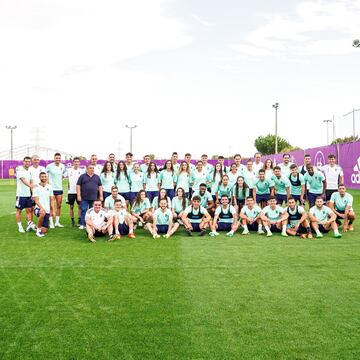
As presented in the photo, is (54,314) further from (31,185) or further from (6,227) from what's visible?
(6,227)

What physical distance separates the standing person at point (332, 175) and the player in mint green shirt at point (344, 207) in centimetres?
82

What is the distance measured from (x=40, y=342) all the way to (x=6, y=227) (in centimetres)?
737

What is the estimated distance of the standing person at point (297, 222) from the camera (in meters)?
8.70

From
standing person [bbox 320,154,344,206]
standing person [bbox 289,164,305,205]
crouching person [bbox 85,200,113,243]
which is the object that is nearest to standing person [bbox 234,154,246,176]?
standing person [bbox 289,164,305,205]

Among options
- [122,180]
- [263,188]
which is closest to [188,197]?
[122,180]

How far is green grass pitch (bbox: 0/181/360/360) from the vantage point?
11.0 ft

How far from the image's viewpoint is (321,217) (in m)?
9.01

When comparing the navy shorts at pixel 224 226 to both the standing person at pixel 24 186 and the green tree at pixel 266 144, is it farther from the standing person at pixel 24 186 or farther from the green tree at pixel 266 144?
the green tree at pixel 266 144

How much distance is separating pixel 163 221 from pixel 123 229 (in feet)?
2.77

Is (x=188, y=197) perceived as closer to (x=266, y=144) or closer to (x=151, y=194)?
(x=151, y=194)

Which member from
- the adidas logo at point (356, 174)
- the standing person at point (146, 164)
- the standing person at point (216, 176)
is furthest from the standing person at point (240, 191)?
the adidas logo at point (356, 174)

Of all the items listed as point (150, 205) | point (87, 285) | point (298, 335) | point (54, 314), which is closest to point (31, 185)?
point (150, 205)

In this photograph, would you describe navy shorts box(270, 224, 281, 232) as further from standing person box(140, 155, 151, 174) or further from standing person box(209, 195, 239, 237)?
standing person box(140, 155, 151, 174)

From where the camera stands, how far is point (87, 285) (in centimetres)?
503
